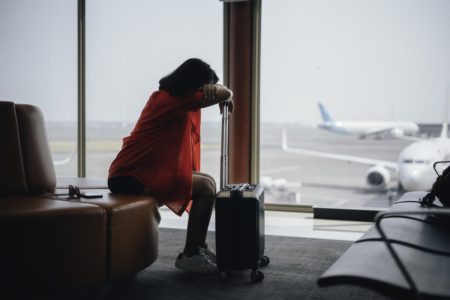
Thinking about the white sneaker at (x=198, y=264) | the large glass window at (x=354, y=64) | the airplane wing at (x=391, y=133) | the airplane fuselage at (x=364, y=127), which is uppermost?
the large glass window at (x=354, y=64)

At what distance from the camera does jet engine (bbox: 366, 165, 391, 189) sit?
8.16m

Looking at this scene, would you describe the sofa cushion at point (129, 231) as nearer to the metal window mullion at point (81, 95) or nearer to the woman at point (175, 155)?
the woman at point (175, 155)

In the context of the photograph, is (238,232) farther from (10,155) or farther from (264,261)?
(10,155)

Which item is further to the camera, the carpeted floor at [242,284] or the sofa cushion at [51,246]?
the carpeted floor at [242,284]

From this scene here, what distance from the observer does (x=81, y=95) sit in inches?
204

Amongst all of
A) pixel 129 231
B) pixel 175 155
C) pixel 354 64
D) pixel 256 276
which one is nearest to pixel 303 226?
pixel 256 276

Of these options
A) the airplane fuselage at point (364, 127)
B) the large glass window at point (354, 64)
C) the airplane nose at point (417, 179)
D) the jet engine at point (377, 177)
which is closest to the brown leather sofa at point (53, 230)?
the large glass window at point (354, 64)

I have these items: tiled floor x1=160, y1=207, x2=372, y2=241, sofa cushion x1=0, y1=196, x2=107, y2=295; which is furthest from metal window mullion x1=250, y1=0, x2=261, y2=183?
sofa cushion x1=0, y1=196, x2=107, y2=295

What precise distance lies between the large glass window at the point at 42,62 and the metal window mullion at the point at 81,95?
6.7 inches

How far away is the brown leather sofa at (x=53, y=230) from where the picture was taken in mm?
Answer: 1833

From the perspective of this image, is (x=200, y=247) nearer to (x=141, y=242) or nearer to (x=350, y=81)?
(x=141, y=242)

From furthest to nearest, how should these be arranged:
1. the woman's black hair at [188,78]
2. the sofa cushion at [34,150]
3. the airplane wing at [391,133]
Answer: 1. the airplane wing at [391,133]
2. the sofa cushion at [34,150]
3. the woman's black hair at [188,78]

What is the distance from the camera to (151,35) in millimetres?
5320

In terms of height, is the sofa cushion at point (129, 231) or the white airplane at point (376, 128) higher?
the white airplane at point (376, 128)
